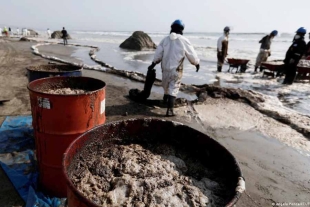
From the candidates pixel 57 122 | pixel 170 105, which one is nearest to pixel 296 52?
pixel 170 105

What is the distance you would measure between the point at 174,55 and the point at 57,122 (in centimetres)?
324

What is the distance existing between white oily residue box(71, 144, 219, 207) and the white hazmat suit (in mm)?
3463

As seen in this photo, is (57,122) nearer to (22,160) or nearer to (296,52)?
(22,160)

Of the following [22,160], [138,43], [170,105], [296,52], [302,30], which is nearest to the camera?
[22,160]

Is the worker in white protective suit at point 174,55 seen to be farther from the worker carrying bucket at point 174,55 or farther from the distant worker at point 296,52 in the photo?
the distant worker at point 296,52

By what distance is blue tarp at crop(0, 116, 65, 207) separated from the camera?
2750mm

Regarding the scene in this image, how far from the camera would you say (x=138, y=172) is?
1.77m

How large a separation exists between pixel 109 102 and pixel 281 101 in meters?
5.24

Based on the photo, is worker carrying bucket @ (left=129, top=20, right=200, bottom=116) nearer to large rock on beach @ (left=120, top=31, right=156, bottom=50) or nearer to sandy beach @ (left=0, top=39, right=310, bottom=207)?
sandy beach @ (left=0, top=39, right=310, bottom=207)

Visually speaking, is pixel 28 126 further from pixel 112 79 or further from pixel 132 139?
pixel 112 79

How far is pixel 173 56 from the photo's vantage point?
515 cm

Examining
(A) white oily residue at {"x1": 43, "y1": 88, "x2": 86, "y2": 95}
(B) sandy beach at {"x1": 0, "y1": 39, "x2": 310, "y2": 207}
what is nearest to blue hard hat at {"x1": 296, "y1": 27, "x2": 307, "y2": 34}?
(B) sandy beach at {"x1": 0, "y1": 39, "x2": 310, "y2": 207}

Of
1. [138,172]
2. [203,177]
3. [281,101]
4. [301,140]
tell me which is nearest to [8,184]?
[138,172]

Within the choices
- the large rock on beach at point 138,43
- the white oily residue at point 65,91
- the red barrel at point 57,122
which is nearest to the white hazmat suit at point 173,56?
the white oily residue at point 65,91
